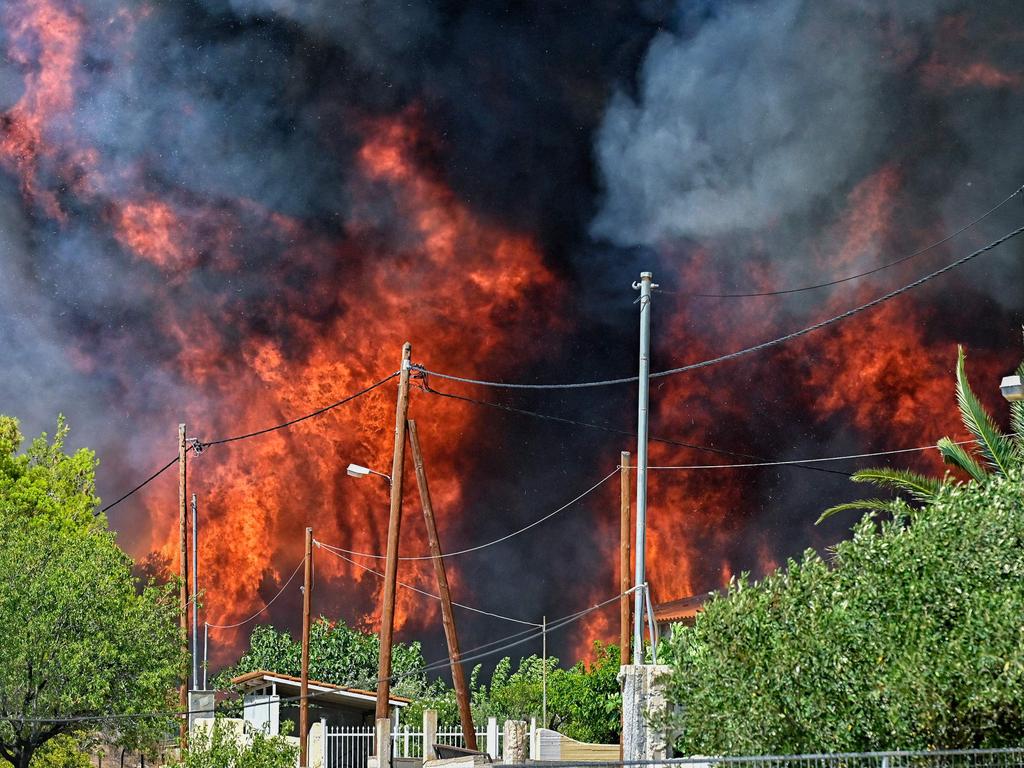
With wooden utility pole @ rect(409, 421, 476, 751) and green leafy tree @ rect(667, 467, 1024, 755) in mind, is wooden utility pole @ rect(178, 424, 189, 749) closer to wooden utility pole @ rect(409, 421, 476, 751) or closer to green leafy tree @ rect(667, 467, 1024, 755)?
wooden utility pole @ rect(409, 421, 476, 751)

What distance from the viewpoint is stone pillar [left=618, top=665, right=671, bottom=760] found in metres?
20.1

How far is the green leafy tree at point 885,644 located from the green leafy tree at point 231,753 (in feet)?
43.5

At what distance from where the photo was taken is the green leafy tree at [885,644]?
606 inches

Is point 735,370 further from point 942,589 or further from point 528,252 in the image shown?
point 942,589

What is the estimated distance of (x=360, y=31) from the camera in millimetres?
97625

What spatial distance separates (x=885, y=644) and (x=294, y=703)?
124 ft

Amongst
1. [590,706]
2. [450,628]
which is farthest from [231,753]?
[590,706]

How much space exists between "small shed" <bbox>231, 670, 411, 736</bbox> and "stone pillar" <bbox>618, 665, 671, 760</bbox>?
29527mm

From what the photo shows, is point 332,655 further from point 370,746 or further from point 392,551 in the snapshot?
point 392,551

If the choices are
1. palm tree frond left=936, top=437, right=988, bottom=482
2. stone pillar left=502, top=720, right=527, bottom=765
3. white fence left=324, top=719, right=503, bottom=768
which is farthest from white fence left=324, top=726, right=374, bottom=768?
palm tree frond left=936, top=437, right=988, bottom=482

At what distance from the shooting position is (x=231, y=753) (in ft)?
93.6

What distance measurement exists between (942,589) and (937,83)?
76338mm

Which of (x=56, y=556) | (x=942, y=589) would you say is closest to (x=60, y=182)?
(x=56, y=556)

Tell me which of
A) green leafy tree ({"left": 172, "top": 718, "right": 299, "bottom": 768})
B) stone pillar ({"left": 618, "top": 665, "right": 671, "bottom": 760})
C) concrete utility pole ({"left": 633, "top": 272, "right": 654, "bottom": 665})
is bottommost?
green leafy tree ({"left": 172, "top": 718, "right": 299, "bottom": 768})
